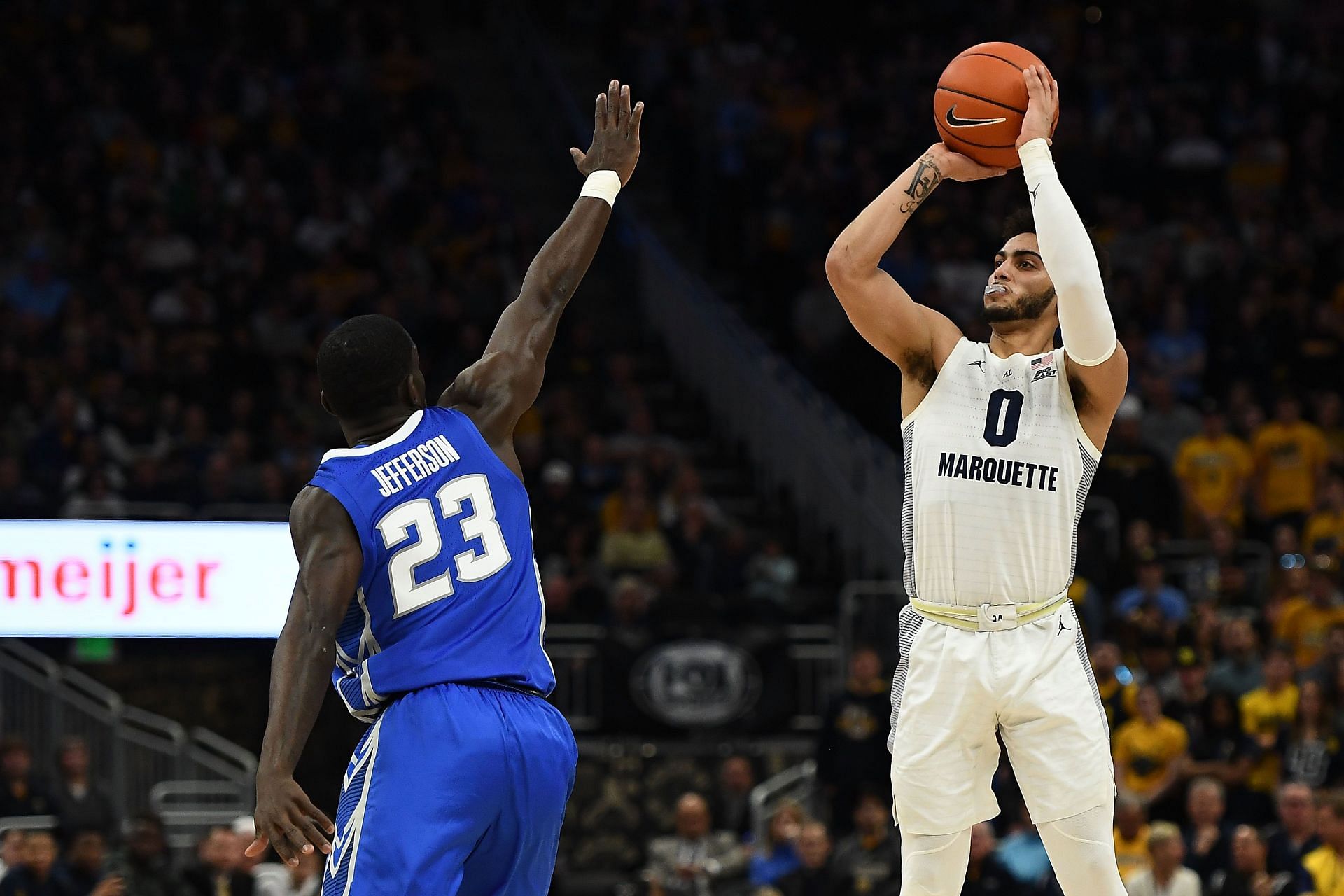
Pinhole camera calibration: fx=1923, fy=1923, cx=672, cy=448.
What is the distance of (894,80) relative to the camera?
824 inches

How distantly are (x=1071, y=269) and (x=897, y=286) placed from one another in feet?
2.23

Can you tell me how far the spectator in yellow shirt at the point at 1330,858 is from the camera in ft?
38.8

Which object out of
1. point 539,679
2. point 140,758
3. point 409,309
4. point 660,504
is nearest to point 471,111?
point 409,309

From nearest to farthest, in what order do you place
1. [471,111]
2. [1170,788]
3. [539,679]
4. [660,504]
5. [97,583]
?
[539,679], [97,583], [1170,788], [660,504], [471,111]

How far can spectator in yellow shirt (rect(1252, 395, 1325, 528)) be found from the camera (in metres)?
15.9

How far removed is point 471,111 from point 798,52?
13.3 feet

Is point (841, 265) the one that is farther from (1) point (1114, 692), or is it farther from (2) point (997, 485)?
(1) point (1114, 692)

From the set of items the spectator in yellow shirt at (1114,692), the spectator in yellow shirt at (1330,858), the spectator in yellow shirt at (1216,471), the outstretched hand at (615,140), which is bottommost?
the spectator in yellow shirt at (1330,858)

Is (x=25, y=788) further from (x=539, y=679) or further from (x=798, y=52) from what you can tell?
(x=798, y=52)

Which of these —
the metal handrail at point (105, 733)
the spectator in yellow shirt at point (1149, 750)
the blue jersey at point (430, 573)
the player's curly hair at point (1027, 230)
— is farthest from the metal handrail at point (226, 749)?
the blue jersey at point (430, 573)

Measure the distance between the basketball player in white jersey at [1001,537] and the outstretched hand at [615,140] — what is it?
30.5 inches

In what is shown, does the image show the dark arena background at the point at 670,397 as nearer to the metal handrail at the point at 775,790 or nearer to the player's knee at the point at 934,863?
the metal handrail at the point at 775,790

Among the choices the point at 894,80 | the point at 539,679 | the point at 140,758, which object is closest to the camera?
the point at 539,679

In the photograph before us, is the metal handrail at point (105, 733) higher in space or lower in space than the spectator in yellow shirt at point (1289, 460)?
lower
